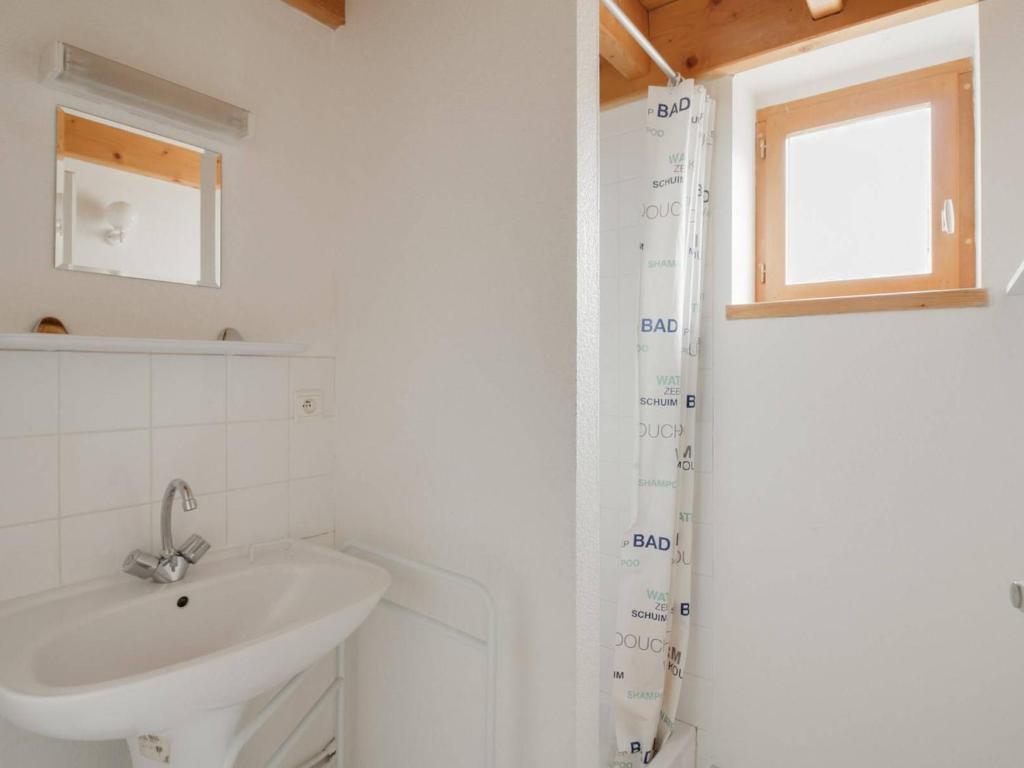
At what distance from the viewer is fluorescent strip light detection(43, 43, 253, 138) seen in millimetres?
991

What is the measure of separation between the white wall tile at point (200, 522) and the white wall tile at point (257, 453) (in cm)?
6

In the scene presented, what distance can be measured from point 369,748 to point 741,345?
5.10 ft

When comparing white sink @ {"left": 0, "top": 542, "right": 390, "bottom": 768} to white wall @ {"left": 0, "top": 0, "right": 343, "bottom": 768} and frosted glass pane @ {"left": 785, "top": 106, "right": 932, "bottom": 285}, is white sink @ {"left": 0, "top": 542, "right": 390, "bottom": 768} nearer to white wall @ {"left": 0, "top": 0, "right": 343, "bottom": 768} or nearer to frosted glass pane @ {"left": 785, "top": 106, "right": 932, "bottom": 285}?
white wall @ {"left": 0, "top": 0, "right": 343, "bottom": 768}

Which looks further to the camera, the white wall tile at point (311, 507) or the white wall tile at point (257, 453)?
the white wall tile at point (311, 507)

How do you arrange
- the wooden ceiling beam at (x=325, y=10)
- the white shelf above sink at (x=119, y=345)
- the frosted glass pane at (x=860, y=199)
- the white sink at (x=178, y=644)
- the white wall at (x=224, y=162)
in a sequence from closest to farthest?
the white sink at (x=178, y=644) → the white shelf above sink at (x=119, y=345) → the white wall at (x=224, y=162) → the wooden ceiling beam at (x=325, y=10) → the frosted glass pane at (x=860, y=199)

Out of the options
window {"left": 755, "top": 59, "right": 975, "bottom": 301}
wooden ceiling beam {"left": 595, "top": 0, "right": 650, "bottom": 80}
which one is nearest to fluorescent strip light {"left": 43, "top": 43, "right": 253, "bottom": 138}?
wooden ceiling beam {"left": 595, "top": 0, "right": 650, "bottom": 80}

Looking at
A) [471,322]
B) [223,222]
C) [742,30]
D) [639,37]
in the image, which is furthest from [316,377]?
[742,30]

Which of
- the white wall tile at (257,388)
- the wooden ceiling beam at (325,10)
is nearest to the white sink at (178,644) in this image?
the white wall tile at (257,388)

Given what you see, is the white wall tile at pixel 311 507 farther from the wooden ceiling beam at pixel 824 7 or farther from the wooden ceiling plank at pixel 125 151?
the wooden ceiling beam at pixel 824 7

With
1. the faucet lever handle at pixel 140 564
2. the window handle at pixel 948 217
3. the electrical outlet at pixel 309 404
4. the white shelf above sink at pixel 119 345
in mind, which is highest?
the window handle at pixel 948 217

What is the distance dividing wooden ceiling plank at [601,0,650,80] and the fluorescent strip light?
3.44 ft

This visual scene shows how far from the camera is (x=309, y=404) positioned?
1.47 metres

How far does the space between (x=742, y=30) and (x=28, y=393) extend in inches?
80.1

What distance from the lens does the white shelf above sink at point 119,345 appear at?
36.0 inches
